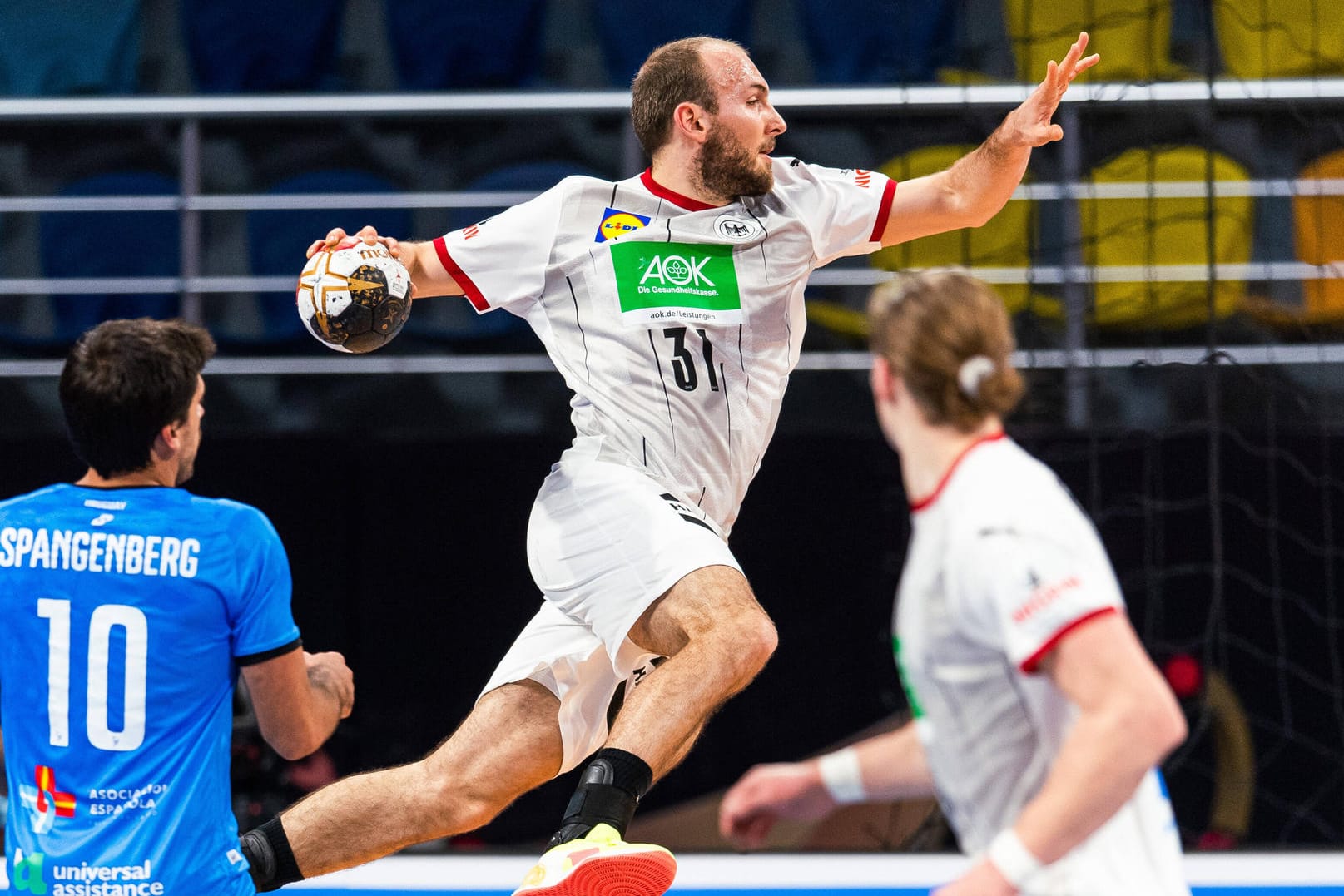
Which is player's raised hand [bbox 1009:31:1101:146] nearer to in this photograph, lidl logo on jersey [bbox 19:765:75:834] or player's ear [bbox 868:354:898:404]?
player's ear [bbox 868:354:898:404]

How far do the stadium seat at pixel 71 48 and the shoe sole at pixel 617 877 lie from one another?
537 cm

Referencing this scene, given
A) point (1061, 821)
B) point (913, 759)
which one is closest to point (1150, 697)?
point (1061, 821)

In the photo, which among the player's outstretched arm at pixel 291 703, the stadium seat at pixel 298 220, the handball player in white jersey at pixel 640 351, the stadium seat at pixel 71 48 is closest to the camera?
the player's outstretched arm at pixel 291 703

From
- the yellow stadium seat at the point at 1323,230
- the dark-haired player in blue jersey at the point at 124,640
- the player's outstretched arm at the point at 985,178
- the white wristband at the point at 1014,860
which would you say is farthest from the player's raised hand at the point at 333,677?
the yellow stadium seat at the point at 1323,230

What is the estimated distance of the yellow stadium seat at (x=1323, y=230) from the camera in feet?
19.1

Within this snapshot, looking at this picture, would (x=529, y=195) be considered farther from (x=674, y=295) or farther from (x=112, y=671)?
(x=112, y=671)

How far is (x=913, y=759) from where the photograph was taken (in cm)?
182

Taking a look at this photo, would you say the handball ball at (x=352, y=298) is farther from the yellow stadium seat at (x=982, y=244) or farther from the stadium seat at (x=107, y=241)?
the stadium seat at (x=107, y=241)

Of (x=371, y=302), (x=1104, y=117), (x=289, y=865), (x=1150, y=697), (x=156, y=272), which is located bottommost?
(x=289, y=865)

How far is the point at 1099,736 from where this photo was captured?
150cm

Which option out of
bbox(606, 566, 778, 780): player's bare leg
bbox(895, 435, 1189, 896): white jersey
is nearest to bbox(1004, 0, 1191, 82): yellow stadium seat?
bbox(606, 566, 778, 780): player's bare leg

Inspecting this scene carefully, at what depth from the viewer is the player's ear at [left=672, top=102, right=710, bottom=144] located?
3.31m

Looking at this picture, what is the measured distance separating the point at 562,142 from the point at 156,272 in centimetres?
183

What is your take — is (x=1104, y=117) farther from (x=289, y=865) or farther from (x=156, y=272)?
(x=289, y=865)
